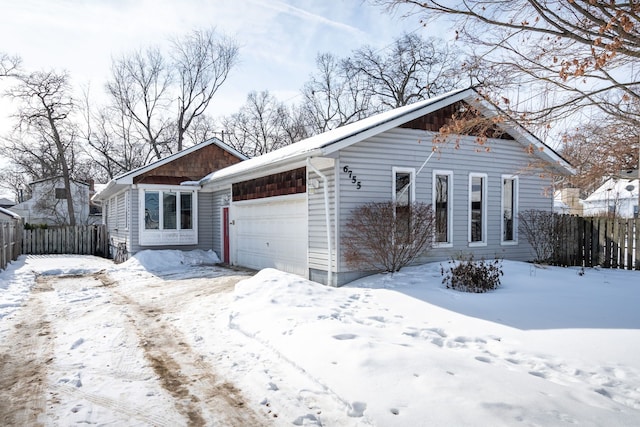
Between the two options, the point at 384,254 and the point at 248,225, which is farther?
the point at 248,225

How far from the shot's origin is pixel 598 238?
11.9 meters

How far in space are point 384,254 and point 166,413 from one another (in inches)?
254

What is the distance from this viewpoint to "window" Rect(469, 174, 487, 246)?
38.7 feet

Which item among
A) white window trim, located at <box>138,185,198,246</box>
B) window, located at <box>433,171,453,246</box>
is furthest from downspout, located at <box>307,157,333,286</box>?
white window trim, located at <box>138,185,198,246</box>

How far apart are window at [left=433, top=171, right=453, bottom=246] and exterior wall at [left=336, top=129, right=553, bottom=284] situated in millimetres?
140

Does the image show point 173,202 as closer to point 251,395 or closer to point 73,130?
point 251,395

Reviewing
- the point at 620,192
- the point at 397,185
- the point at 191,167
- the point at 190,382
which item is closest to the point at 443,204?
the point at 397,185

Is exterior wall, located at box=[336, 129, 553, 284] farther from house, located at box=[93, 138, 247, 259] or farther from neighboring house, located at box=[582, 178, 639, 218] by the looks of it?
neighboring house, located at box=[582, 178, 639, 218]

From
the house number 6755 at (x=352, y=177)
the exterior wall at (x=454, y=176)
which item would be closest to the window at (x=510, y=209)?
the exterior wall at (x=454, y=176)

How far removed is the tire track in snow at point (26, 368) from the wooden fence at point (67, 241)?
53.8 feet

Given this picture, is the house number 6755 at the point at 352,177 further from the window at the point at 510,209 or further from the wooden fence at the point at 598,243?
the wooden fence at the point at 598,243

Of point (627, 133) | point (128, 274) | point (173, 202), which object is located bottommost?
point (128, 274)

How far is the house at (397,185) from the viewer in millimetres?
9844

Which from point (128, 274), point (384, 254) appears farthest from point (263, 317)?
point (128, 274)
